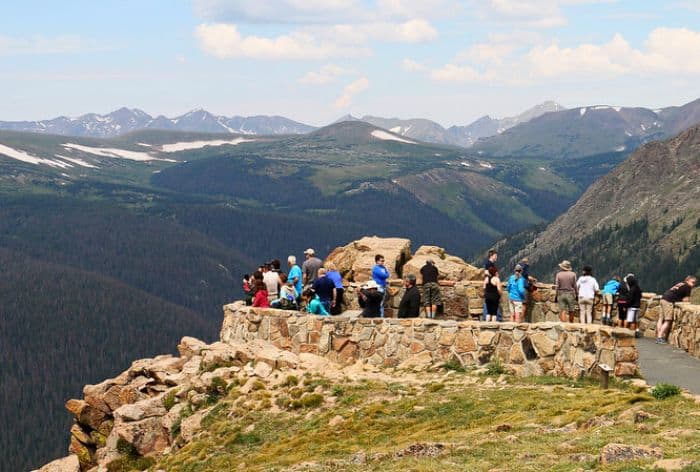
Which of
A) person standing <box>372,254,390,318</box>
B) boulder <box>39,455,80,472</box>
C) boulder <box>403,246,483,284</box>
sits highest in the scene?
person standing <box>372,254,390,318</box>

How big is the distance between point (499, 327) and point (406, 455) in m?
8.73

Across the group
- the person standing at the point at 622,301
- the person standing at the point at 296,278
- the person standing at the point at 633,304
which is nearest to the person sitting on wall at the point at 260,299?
the person standing at the point at 296,278

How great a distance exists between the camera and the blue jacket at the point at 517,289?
33875 mm

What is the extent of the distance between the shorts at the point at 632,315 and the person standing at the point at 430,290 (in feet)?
22.8

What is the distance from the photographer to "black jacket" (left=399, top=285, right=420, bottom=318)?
31.4 m

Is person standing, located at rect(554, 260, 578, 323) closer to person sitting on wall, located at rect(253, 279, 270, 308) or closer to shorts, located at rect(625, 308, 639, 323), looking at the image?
shorts, located at rect(625, 308, 639, 323)

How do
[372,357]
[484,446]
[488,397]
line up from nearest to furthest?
[484,446] → [488,397] → [372,357]

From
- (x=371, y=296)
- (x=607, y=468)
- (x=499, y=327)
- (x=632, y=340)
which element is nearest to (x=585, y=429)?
(x=607, y=468)

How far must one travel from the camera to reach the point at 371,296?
31.7 m

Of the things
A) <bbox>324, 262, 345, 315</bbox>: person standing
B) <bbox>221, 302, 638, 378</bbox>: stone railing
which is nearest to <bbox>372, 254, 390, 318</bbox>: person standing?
<bbox>324, 262, 345, 315</bbox>: person standing

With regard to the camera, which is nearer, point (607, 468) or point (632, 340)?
point (607, 468)

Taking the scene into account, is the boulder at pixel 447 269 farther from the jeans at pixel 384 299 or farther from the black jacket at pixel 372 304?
the black jacket at pixel 372 304

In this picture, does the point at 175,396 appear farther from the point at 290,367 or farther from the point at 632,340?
the point at 632,340

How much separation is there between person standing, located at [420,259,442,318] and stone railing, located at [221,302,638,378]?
9.14 ft
